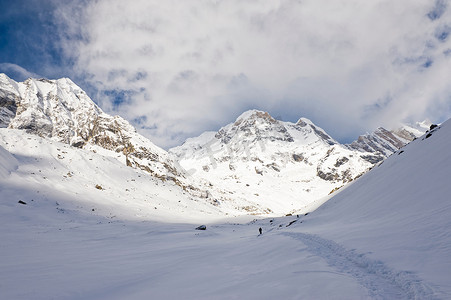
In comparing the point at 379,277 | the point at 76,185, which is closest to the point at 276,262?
the point at 379,277

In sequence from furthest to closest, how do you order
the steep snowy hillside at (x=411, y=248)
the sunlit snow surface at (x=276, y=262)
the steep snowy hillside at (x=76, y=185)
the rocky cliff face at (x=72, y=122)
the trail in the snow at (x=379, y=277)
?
the rocky cliff face at (x=72, y=122), the steep snowy hillside at (x=76, y=185), the sunlit snow surface at (x=276, y=262), the steep snowy hillside at (x=411, y=248), the trail in the snow at (x=379, y=277)

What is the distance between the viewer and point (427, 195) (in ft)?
43.4

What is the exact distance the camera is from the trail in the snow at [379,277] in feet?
15.8

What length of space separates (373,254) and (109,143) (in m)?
121

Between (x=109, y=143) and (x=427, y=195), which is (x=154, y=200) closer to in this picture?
(x=427, y=195)

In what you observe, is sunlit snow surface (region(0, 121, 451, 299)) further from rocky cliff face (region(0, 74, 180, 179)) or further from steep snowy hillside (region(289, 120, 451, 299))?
rocky cliff face (region(0, 74, 180, 179))

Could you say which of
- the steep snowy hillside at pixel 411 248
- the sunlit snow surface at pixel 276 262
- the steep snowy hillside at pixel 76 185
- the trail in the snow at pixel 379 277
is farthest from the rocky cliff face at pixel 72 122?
the trail in the snow at pixel 379 277

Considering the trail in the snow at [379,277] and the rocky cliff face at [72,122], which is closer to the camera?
the trail in the snow at [379,277]

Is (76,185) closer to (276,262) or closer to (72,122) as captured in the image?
(276,262)

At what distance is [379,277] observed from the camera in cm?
589

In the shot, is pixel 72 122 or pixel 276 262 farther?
pixel 72 122

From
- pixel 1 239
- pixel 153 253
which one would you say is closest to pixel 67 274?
pixel 153 253

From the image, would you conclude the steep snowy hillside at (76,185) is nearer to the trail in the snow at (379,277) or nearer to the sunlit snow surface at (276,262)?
the sunlit snow surface at (276,262)

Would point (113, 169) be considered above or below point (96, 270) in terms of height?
above
